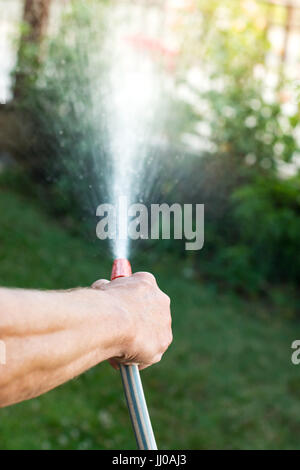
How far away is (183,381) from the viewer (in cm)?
357

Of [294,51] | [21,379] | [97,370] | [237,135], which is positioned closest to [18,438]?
[97,370]

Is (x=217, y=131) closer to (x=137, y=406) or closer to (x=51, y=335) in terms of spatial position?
(x=137, y=406)

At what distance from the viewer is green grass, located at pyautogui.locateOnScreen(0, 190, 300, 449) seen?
304cm

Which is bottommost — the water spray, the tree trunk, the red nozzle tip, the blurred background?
the water spray

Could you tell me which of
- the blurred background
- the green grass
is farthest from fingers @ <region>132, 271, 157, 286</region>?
the blurred background

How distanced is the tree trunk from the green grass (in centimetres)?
138

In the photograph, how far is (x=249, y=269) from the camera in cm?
493

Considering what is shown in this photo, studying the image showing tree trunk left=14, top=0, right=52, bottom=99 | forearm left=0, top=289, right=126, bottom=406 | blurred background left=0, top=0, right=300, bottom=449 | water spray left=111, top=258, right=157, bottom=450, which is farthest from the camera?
tree trunk left=14, top=0, right=52, bottom=99

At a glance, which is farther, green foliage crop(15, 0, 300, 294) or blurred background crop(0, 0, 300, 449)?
green foliage crop(15, 0, 300, 294)

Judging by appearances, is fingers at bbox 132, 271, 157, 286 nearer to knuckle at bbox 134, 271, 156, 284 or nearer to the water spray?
knuckle at bbox 134, 271, 156, 284

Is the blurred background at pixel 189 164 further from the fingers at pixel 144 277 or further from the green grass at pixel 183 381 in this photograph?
the fingers at pixel 144 277

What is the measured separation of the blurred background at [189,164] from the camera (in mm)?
3982

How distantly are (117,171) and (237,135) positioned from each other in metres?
3.16

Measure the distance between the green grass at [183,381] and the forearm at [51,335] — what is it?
205 cm
